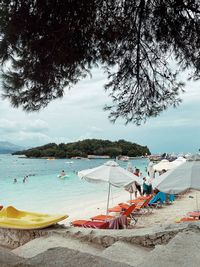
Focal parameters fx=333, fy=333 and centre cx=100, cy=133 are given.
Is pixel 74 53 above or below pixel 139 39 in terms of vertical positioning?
below

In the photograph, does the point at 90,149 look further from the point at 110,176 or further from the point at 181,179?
the point at 181,179

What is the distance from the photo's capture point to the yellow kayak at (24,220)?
18.3ft

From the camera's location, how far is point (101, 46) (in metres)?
3.39

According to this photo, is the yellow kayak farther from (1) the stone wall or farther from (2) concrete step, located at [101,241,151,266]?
(2) concrete step, located at [101,241,151,266]

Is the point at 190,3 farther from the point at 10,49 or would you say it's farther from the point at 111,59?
the point at 10,49

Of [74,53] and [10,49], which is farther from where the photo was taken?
[74,53]

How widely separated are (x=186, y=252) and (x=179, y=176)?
2748 millimetres

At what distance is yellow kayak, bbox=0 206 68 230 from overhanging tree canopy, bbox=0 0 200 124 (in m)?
2.64

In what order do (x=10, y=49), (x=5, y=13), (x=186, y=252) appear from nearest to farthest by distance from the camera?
(x=5, y=13) < (x=10, y=49) < (x=186, y=252)

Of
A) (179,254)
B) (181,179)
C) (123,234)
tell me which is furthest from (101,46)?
(181,179)

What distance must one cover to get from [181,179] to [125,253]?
2445 millimetres

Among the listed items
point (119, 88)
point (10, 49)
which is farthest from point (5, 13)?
point (119, 88)

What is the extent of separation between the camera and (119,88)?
12.7 feet

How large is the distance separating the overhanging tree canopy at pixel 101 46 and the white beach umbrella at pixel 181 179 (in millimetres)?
2433
